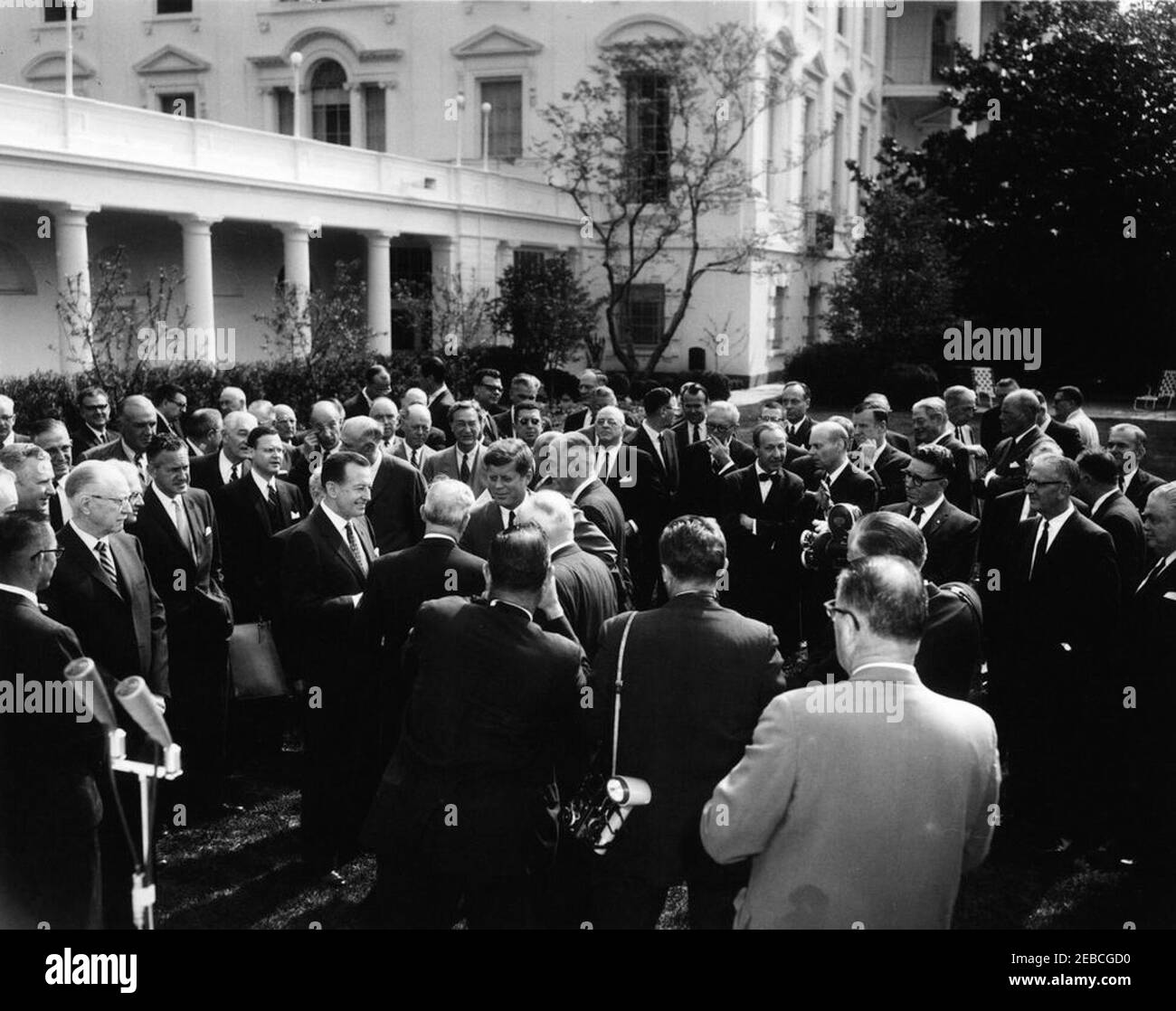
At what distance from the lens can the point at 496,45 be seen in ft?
125

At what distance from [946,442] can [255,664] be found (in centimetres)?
601

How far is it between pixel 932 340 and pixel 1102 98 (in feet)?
26.6

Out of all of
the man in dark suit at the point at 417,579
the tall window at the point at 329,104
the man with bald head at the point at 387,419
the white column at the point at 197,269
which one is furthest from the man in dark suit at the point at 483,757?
the tall window at the point at 329,104

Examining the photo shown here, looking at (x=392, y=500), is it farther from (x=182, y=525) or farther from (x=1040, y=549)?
(x=1040, y=549)

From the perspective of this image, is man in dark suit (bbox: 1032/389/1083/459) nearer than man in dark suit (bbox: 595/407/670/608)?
No

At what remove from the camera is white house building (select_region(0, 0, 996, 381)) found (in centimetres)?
2830

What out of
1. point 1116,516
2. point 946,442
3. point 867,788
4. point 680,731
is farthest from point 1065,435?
point 867,788

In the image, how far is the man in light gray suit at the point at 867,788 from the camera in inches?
140

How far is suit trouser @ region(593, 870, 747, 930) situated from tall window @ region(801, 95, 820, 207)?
120ft

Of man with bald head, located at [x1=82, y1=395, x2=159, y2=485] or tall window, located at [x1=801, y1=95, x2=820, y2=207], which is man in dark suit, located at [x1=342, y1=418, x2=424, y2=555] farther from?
tall window, located at [x1=801, y1=95, x2=820, y2=207]

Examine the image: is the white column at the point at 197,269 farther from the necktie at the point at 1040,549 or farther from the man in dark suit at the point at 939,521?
the necktie at the point at 1040,549

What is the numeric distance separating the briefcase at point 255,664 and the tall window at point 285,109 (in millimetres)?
35741

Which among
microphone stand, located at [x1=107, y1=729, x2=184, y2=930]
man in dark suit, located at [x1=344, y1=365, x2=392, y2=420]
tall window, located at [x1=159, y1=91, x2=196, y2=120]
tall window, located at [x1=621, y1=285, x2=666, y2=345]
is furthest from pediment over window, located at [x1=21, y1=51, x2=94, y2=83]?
microphone stand, located at [x1=107, y1=729, x2=184, y2=930]
